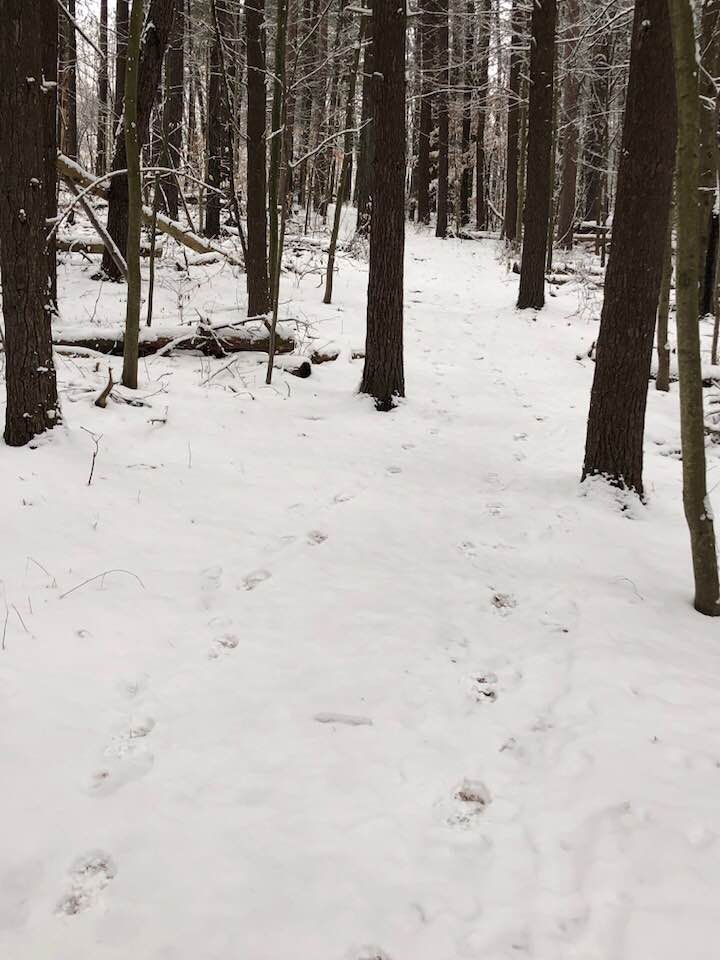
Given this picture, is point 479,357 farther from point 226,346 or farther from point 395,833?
point 395,833

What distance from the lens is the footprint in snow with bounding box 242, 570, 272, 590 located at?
152 inches

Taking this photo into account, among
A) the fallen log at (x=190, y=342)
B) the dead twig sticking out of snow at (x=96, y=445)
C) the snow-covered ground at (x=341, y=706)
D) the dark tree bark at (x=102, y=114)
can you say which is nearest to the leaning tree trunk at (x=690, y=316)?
the snow-covered ground at (x=341, y=706)

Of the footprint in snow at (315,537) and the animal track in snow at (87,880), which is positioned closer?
the animal track in snow at (87,880)

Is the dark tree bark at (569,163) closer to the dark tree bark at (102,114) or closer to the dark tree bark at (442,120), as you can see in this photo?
the dark tree bark at (442,120)

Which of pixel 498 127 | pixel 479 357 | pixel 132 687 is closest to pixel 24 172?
pixel 132 687

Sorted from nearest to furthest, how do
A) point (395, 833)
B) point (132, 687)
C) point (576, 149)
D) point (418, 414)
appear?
point (395, 833) → point (132, 687) → point (418, 414) → point (576, 149)

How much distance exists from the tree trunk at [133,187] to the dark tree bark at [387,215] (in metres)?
2.30

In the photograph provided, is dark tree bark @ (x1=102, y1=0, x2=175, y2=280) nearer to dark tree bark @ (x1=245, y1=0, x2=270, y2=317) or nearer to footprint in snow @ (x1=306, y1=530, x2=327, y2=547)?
dark tree bark @ (x1=245, y1=0, x2=270, y2=317)

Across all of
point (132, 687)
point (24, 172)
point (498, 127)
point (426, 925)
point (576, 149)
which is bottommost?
point (426, 925)

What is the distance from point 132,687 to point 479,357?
814cm

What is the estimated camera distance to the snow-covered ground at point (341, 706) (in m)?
2.03

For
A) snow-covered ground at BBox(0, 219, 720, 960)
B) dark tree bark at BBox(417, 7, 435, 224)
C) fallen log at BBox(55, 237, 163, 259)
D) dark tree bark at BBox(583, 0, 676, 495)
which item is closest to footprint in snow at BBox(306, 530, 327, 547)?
snow-covered ground at BBox(0, 219, 720, 960)

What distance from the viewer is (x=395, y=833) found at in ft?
7.59

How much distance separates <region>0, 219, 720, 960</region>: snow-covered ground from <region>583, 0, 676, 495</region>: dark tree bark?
0.43m
